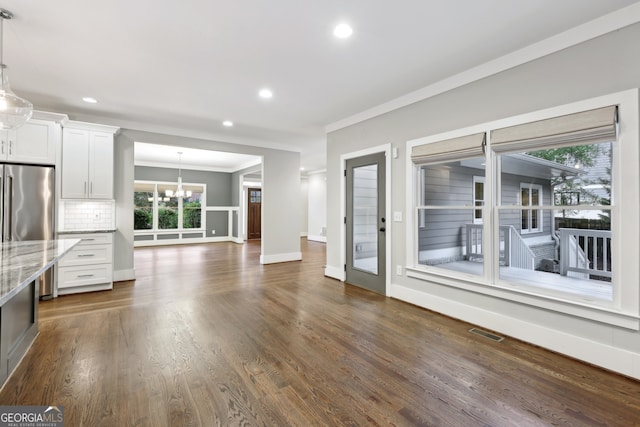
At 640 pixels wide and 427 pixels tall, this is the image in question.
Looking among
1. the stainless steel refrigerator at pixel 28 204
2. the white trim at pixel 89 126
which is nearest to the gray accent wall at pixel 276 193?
the white trim at pixel 89 126

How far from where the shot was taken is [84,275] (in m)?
4.28

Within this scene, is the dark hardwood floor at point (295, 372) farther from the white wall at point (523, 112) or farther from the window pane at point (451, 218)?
the window pane at point (451, 218)

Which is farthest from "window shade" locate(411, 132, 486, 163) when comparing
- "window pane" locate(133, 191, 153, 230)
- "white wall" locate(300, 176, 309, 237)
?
"window pane" locate(133, 191, 153, 230)

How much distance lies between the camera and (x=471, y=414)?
1.77 m

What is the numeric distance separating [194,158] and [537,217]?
28.3 ft

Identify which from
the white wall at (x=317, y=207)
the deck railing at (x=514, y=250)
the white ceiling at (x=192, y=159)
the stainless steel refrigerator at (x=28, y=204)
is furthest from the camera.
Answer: the white wall at (x=317, y=207)

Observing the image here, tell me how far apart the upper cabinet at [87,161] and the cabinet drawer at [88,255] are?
30.1 inches

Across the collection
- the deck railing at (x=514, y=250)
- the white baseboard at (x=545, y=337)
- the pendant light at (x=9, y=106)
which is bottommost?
the white baseboard at (x=545, y=337)

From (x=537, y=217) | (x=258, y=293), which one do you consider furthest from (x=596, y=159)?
(x=258, y=293)

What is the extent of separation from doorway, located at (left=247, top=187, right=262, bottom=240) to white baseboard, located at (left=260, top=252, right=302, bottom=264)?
5.05 meters

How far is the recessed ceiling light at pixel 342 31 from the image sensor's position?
243 centimetres

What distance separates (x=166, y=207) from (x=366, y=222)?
8.16 metres

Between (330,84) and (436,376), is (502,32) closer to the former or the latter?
(330,84)

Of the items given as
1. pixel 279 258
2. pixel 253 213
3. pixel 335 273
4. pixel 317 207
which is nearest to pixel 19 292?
pixel 335 273
